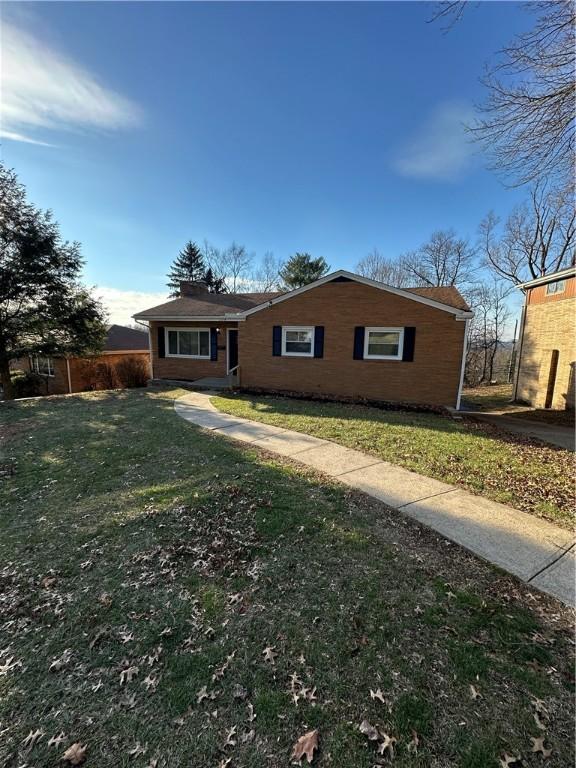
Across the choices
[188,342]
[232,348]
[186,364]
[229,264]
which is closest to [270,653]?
[232,348]

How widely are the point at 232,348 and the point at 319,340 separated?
191 inches

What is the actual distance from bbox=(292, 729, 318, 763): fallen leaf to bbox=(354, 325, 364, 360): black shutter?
1075cm

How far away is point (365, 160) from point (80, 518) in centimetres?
1689

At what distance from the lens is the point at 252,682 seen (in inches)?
82.8

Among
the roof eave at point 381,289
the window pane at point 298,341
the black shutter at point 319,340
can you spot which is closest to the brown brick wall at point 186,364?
the roof eave at point 381,289

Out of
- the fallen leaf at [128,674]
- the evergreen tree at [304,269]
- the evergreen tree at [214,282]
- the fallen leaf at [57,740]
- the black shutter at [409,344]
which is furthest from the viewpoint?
the evergreen tree at [214,282]

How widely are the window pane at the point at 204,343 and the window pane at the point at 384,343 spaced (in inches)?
298

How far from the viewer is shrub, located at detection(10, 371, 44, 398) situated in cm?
1763

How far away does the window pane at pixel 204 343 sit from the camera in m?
15.5

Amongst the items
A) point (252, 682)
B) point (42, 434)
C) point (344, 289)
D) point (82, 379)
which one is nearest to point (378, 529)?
point (252, 682)

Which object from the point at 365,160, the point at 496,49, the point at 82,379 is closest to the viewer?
the point at 496,49

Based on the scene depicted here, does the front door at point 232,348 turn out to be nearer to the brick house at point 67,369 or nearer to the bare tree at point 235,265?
the brick house at point 67,369

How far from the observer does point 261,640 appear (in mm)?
2393

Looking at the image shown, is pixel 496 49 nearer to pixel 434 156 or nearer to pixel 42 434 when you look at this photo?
pixel 434 156
